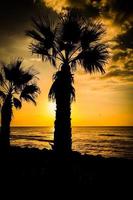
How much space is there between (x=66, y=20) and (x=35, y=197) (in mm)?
9240

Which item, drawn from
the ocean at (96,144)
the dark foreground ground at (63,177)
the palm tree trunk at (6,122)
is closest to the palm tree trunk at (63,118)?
the dark foreground ground at (63,177)

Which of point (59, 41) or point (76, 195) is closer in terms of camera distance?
point (76, 195)

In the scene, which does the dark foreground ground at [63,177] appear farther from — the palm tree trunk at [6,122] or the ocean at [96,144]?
the palm tree trunk at [6,122]

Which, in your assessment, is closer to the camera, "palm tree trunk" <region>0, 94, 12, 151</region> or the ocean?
"palm tree trunk" <region>0, 94, 12, 151</region>

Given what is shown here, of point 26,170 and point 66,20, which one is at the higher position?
point 66,20

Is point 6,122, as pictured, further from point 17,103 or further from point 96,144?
point 96,144

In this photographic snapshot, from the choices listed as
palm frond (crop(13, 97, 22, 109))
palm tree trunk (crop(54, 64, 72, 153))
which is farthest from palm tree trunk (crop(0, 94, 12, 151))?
palm tree trunk (crop(54, 64, 72, 153))

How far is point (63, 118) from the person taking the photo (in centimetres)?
1202

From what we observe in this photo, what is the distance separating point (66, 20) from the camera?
12469mm

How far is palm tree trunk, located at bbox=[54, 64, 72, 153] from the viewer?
11.9 metres

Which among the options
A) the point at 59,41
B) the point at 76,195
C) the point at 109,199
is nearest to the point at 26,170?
the point at 76,195

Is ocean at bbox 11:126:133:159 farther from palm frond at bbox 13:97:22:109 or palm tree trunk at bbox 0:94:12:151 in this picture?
palm frond at bbox 13:97:22:109

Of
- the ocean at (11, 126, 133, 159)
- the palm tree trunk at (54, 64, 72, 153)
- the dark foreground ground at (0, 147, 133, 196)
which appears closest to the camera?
the dark foreground ground at (0, 147, 133, 196)

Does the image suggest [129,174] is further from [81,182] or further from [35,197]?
[35,197]
